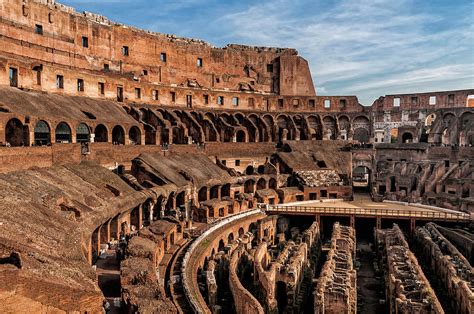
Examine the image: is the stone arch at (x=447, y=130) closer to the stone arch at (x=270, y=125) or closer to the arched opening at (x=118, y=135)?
the stone arch at (x=270, y=125)

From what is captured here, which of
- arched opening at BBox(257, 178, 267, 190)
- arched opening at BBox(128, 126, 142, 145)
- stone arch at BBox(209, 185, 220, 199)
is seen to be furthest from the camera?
arched opening at BBox(257, 178, 267, 190)

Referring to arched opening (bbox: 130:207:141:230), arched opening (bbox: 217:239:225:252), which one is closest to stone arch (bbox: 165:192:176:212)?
arched opening (bbox: 130:207:141:230)

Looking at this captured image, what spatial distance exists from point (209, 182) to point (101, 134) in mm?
9920

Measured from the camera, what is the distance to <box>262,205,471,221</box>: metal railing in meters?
32.6

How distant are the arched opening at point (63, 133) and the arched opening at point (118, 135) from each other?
18.1 ft

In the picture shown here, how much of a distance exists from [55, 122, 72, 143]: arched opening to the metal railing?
1647cm

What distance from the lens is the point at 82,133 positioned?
104 feet

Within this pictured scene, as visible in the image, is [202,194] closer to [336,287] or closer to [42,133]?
[42,133]

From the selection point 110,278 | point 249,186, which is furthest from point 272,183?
point 110,278

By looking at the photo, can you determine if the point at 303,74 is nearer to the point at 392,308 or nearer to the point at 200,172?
the point at 200,172

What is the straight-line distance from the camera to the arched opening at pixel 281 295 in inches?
762

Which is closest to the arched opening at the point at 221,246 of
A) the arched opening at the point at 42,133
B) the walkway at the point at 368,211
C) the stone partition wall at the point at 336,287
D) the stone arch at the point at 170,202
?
the stone arch at the point at 170,202

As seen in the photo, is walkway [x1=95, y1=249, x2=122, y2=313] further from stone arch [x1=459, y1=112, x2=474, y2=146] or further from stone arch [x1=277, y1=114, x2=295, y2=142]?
stone arch [x1=459, y1=112, x2=474, y2=146]

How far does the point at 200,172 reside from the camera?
34.6 m
